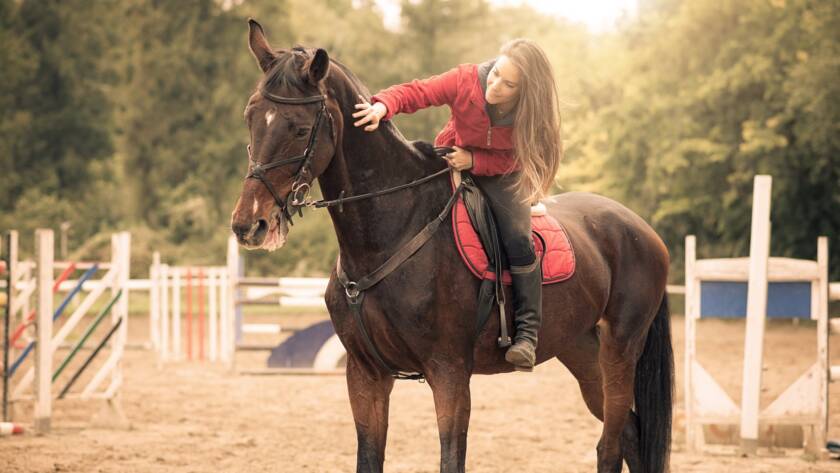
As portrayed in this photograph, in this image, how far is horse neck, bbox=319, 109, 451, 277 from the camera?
4.55 m

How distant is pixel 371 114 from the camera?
438 centimetres

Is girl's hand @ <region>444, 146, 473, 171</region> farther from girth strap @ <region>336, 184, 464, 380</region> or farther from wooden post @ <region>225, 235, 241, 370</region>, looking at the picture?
wooden post @ <region>225, 235, 241, 370</region>

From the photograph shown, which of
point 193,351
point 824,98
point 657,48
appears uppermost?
point 657,48

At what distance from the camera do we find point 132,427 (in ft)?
32.8

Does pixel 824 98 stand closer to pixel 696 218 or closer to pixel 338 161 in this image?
pixel 696 218

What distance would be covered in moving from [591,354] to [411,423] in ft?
15.0

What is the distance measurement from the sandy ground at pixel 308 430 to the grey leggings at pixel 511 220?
3.20m

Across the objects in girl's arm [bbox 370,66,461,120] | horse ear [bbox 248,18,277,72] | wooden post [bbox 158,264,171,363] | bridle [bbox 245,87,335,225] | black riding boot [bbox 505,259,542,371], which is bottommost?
wooden post [bbox 158,264,171,363]

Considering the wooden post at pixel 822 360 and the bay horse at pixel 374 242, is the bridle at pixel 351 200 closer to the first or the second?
the bay horse at pixel 374 242

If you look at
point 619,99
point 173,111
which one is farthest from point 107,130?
point 619,99

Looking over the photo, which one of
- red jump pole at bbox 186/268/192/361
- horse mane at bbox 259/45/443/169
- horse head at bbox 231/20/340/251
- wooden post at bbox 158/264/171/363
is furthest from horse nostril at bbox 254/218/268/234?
wooden post at bbox 158/264/171/363

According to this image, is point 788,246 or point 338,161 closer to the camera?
point 338,161

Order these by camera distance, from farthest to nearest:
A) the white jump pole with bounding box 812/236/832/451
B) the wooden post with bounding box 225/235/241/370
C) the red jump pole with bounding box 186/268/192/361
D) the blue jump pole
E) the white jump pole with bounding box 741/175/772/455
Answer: the red jump pole with bounding box 186/268/192/361 < the wooden post with bounding box 225/235/241/370 < the blue jump pole < the white jump pole with bounding box 812/236/832/451 < the white jump pole with bounding box 741/175/772/455

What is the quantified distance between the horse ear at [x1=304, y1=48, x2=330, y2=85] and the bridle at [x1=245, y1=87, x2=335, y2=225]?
0.28 feet
